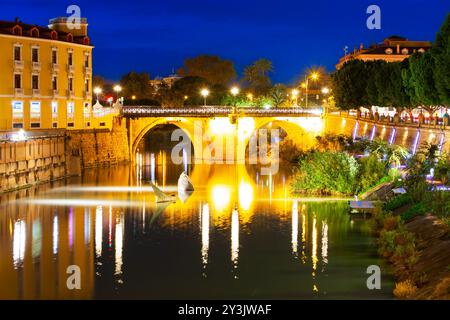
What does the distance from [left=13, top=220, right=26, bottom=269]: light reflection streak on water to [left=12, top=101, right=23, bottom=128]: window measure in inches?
1002

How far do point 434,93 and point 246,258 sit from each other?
30600 mm

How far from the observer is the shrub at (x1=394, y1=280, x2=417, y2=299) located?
28.2m

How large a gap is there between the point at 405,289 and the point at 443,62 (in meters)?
29.7

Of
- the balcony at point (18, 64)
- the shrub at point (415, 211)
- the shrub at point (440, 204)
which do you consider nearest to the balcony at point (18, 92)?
the balcony at point (18, 64)

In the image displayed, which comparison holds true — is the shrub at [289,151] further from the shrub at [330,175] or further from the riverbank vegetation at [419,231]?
the riverbank vegetation at [419,231]

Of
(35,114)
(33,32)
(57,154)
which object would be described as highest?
(33,32)

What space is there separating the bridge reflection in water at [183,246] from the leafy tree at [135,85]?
264ft

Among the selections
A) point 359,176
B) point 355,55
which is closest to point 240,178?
point 359,176

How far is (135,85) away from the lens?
139 meters

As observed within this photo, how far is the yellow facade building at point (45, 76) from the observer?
6794 centimetres

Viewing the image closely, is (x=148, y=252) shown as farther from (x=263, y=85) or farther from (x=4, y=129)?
(x=263, y=85)

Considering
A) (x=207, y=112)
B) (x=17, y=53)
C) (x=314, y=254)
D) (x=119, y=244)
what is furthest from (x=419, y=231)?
(x=207, y=112)

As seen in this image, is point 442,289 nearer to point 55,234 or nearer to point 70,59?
point 55,234

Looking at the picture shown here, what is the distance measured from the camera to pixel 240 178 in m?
71.6
